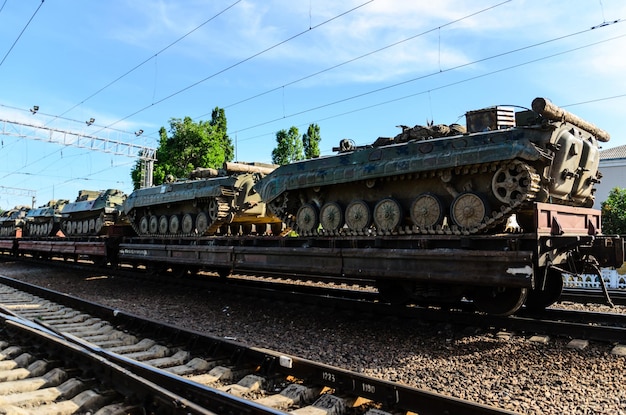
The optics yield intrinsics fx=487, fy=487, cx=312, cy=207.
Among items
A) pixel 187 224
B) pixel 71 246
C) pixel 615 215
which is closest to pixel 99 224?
pixel 71 246

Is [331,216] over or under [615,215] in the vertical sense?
under

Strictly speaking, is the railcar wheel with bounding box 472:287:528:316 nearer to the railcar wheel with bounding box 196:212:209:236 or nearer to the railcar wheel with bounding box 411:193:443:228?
the railcar wheel with bounding box 411:193:443:228

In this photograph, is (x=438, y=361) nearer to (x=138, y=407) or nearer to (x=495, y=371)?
(x=495, y=371)

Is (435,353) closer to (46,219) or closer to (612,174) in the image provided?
(46,219)

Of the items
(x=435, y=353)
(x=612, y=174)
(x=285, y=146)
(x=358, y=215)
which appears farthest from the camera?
(x=285, y=146)

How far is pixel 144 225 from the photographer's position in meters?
16.0

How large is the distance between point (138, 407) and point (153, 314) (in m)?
5.26

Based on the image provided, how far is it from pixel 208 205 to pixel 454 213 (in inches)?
310

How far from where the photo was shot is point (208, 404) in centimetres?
420

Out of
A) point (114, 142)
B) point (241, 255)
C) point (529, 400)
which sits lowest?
point (529, 400)

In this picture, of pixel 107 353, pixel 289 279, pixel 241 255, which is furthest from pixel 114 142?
pixel 107 353

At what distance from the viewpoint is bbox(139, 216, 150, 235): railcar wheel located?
15875 mm

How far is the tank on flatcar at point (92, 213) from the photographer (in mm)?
19406

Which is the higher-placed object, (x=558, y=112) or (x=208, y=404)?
(x=558, y=112)
